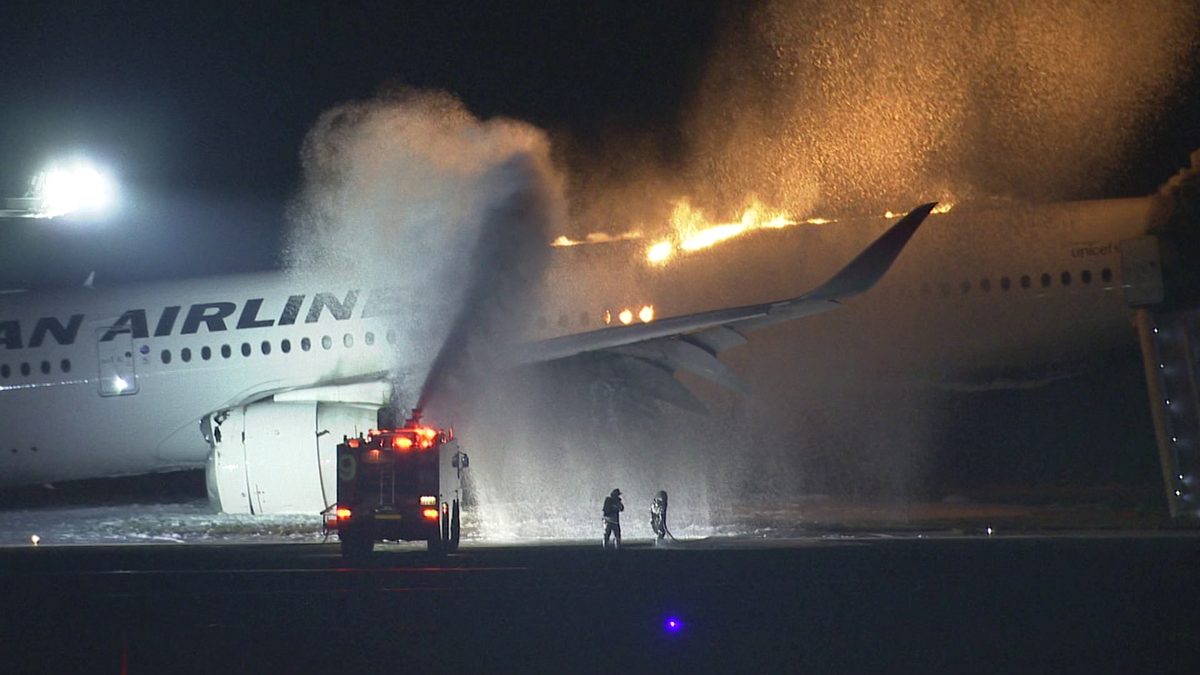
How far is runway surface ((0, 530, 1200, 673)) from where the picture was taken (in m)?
7.04

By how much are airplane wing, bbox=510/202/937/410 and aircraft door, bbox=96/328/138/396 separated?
5.31 metres

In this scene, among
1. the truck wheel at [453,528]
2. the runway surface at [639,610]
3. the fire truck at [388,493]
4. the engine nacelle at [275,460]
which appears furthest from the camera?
the engine nacelle at [275,460]

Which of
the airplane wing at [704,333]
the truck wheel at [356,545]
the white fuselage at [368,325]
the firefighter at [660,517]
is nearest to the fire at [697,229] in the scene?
the white fuselage at [368,325]

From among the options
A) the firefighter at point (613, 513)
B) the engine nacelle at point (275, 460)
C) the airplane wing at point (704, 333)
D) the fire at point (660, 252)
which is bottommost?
the firefighter at point (613, 513)

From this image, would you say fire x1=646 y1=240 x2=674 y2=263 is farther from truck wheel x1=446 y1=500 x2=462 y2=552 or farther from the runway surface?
truck wheel x1=446 y1=500 x2=462 y2=552

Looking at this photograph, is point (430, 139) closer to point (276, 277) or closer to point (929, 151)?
point (276, 277)

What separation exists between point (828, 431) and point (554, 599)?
359 inches

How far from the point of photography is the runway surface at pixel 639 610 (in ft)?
23.1

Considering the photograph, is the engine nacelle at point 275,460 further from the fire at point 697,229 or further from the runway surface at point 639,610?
the fire at point 697,229

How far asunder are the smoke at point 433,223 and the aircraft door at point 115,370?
248cm

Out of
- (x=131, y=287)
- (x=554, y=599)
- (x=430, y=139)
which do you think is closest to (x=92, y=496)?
(x=131, y=287)

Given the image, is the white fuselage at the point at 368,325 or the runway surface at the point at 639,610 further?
the white fuselage at the point at 368,325

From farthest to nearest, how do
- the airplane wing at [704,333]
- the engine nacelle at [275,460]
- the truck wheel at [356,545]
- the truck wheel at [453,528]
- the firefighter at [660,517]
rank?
the engine nacelle at [275,460], the firefighter at [660,517], the airplane wing at [704,333], the truck wheel at [453,528], the truck wheel at [356,545]

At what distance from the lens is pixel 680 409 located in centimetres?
1698
